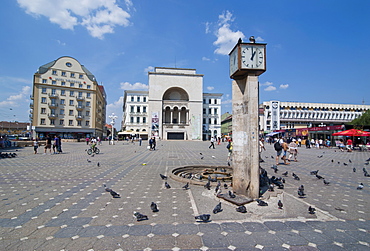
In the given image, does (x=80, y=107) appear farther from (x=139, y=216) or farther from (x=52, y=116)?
(x=139, y=216)

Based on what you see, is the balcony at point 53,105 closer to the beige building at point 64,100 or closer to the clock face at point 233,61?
the beige building at point 64,100

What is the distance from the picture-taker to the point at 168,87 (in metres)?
64.9

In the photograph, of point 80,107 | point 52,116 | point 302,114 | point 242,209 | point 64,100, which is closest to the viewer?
point 242,209

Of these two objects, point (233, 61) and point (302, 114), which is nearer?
point (233, 61)

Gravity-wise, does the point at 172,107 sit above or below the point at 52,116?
above

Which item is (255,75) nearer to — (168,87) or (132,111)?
(168,87)

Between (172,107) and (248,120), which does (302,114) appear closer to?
(172,107)

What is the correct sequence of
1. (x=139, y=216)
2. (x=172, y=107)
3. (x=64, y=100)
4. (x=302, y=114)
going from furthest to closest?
(x=302, y=114), (x=172, y=107), (x=64, y=100), (x=139, y=216)

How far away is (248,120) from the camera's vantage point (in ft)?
18.5

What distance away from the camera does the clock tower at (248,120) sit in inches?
218

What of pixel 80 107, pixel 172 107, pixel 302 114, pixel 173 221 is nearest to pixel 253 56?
pixel 173 221

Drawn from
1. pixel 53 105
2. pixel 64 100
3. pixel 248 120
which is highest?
pixel 64 100

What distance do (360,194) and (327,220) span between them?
3.28 m

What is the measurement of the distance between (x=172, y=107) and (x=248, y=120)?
60.5m
